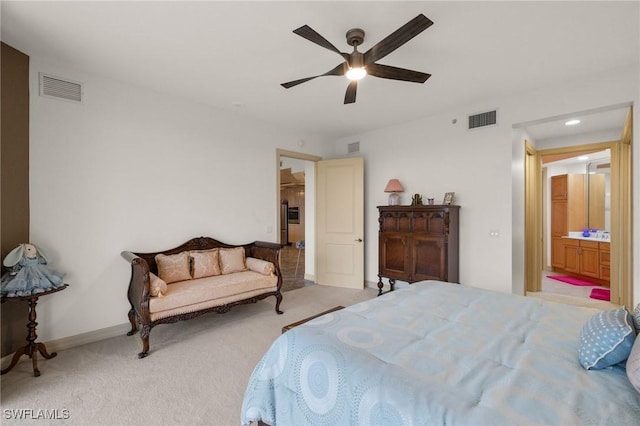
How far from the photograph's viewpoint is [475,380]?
3.72 feet

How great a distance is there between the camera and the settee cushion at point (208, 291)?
2.73m

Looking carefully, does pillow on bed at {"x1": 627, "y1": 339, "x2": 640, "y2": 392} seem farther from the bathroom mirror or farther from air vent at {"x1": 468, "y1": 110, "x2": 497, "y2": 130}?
the bathroom mirror

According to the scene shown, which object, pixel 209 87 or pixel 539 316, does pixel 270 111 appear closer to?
pixel 209 87

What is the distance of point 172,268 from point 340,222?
2735mm

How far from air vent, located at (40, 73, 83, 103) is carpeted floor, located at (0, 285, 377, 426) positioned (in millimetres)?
2437

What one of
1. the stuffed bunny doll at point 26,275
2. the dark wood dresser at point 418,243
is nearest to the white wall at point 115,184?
the stuffed bunny doll at point 26,275

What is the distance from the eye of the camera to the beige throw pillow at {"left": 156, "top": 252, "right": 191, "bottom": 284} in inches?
125

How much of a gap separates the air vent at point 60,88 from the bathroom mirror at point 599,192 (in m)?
8.22

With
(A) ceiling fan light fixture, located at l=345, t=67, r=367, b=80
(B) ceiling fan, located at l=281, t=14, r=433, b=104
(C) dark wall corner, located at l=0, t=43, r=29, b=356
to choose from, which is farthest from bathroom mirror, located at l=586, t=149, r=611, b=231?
(C) dark wall corner, located at l=0, t=43, r=29, b=356

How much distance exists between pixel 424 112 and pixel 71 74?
4165 millimetres

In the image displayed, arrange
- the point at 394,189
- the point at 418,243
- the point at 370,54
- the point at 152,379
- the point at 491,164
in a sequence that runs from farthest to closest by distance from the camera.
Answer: the point at 394,189
the point at 418,243
the point at 491,164
the point at 152,379
the point at 370,54

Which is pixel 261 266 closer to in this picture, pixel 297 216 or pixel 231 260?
pixel 231 260

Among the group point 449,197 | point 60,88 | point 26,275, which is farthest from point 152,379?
point 449,197

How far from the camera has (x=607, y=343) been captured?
3.91ft
